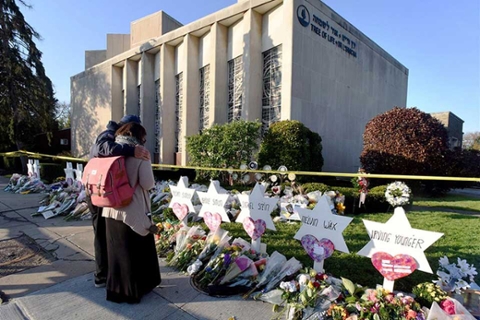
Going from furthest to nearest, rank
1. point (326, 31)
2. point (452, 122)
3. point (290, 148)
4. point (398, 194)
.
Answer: point (452, 122)
point (326, 31)
point (290, 148)
point (398, 194)

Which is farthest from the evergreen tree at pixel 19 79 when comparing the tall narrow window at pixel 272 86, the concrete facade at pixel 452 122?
the concrete facade at pixel 452 122

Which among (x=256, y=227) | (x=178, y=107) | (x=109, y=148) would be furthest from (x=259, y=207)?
(x=178, y=107)

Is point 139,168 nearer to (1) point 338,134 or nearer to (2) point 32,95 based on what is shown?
(1) point 338,134

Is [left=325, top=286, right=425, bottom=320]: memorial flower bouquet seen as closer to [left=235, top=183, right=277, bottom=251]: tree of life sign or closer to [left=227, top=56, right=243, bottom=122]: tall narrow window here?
[left=235, top=183, right=277, bottom=251]: tree of life sign

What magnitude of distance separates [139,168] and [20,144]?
2001 centimetres

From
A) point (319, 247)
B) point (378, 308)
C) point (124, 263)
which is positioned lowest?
point (378, 308)

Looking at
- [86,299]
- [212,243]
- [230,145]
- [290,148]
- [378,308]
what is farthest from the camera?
[230,145]

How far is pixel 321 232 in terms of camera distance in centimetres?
271

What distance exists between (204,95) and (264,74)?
3.75 m

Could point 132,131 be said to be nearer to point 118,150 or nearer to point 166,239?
point 118,150

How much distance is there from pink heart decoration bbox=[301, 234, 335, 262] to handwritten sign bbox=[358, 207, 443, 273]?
32cm

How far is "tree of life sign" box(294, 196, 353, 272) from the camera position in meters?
2.61

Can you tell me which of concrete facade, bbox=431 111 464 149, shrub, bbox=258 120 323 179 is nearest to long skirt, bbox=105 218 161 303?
shrub, bbox=258 120 323 179

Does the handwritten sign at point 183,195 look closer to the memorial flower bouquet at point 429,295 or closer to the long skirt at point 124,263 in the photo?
the long skirt at point 124,263
